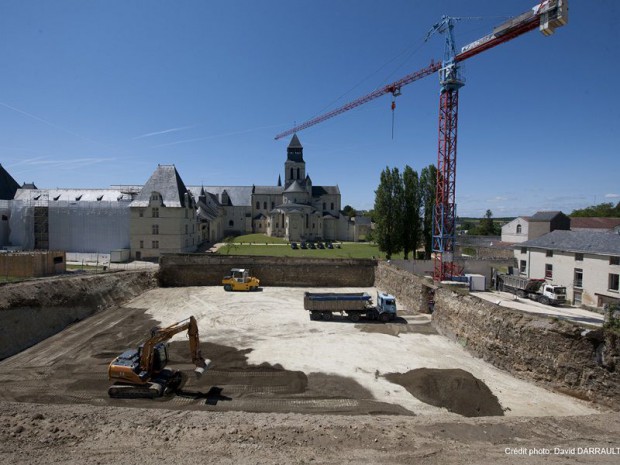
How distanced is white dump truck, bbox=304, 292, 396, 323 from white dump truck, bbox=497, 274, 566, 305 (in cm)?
1244

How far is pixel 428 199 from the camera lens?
3675 centimetres

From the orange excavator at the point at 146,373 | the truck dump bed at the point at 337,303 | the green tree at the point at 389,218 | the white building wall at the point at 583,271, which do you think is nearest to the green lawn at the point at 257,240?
the green tree at the point at 389,218

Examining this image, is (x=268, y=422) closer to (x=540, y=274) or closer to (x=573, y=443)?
(x=573, y=443)

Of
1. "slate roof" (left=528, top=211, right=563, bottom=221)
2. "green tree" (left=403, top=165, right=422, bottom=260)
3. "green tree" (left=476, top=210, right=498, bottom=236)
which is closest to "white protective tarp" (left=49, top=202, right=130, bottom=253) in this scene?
"green tree" (left=403, top=165, right=422, bottom=260)

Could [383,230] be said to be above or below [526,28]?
below

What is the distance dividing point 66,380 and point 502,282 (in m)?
30.2

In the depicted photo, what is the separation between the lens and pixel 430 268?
32.2 metres

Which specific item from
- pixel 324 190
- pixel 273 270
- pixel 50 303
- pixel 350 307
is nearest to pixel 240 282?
pixel 273 270

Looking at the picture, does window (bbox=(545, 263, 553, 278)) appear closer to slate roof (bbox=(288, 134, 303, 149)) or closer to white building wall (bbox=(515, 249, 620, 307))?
white building wall (bbox=(515, 249, 620, 307))

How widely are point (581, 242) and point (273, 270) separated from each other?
23.6 m

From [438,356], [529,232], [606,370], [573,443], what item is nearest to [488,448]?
[573,443]

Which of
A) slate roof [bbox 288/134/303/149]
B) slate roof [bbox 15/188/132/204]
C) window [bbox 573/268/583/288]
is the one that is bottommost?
window [bbox 573/268/583/288]

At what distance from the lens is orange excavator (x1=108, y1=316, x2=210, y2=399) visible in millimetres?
10242

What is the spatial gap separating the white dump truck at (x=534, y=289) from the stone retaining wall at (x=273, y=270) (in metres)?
11.0
